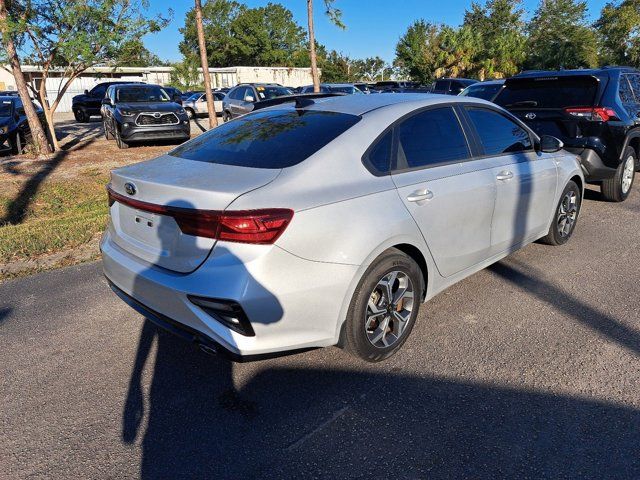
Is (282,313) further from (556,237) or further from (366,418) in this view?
(556,237)

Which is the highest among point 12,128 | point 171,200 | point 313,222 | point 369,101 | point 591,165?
point 369,101

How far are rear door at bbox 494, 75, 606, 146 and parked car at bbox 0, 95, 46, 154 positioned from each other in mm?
11132

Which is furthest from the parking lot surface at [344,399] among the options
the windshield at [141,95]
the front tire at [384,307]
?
the windshield at [141,95]

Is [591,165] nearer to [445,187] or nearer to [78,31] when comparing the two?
[445,187]

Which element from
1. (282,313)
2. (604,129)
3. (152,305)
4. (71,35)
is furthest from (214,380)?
(71,35)

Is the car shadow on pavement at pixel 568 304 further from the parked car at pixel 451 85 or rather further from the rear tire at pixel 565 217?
the parked car at pixel 451 85

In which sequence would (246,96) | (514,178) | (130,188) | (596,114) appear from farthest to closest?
1. (246,96)
2. (596,114)
3. (514,178)
4. (130,188)

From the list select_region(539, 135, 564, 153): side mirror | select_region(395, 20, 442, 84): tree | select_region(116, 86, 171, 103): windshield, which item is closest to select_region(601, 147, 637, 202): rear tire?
select_region(539, 135, 564, 153): side mirror

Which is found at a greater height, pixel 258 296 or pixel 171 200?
pixel 171 200

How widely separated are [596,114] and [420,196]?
446cm

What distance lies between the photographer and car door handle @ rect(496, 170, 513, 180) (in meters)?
3.82

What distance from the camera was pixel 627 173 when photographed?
6.99m

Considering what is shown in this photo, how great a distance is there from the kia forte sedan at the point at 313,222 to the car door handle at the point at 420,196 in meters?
0.01

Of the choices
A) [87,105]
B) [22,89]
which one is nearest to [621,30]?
[87,105]
